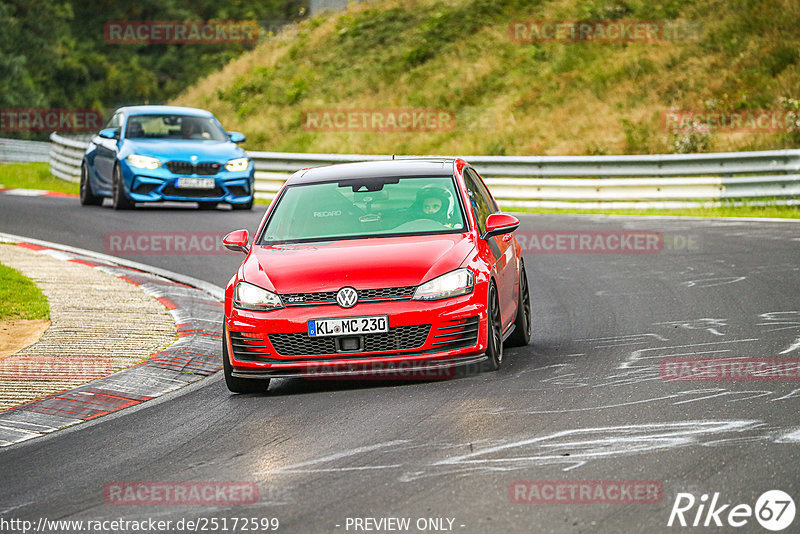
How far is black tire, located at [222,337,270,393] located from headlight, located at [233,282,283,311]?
31cm

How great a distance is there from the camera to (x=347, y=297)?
27.1 feet

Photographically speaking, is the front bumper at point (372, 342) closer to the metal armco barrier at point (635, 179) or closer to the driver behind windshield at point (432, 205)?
the driver behind windshield at point (432, 205)

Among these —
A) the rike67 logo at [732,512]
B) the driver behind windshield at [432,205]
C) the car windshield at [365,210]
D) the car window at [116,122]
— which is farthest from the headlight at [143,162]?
the rike67 logo at [732,512]

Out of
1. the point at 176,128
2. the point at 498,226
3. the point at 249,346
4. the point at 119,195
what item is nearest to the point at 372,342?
the point at 249,346

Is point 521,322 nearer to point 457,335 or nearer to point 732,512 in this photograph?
point 457,335

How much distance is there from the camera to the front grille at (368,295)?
27.1 ft

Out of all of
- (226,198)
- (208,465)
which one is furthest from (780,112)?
(208,465)

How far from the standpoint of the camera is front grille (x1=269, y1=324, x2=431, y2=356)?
823cm

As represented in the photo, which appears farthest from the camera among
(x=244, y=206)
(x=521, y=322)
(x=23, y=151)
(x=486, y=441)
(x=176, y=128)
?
(x=23, y=151)

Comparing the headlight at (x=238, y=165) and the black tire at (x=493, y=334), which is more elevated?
the headlight at (x=238, y=165)

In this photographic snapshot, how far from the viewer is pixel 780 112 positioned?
26953 millimetres

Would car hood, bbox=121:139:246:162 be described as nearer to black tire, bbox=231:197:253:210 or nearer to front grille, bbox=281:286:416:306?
black tire, bbox=231:197:253:210

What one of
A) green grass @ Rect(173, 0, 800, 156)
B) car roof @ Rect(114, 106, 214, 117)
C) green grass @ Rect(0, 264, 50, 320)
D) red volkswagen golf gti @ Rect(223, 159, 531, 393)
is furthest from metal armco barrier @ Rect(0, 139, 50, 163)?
red volkswagen golf gti @ Rect(223, 159, 531, 393)

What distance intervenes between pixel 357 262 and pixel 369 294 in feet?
1.15
